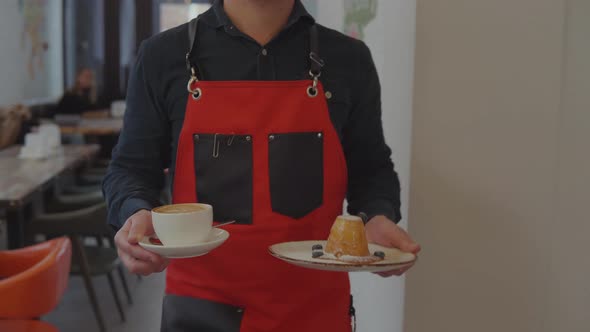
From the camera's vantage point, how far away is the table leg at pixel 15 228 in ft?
12.4

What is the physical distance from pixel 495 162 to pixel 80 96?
8.08 metres

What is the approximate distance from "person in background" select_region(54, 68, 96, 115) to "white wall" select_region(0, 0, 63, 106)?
391 millimetres

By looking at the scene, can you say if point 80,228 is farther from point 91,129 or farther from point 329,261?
point 91,129

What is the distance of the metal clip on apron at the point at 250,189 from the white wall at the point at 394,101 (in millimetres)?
609

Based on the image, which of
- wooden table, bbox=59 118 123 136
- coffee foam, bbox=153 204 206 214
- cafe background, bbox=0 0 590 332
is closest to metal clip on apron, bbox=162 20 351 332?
coffee foam, bbox=153 204 206 214

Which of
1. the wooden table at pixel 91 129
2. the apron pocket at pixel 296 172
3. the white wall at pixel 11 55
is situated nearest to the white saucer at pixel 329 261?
the apron pocket at pixel 296 172

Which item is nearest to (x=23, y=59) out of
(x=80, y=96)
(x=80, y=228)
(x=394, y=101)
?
(x=80, y=96)

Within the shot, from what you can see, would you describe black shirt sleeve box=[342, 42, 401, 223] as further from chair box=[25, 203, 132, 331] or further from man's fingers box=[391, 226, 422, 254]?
chair box=[25, 203, 132, 331]

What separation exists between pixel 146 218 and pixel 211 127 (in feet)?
0.77

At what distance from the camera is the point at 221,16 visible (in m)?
1.46

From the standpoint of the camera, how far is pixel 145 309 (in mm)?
4621

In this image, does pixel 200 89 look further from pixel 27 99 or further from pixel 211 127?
pixel 27 99

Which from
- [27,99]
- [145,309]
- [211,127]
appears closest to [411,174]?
[211,127]

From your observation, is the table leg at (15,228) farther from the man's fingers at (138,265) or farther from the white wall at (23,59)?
the white wall at (23,59)
